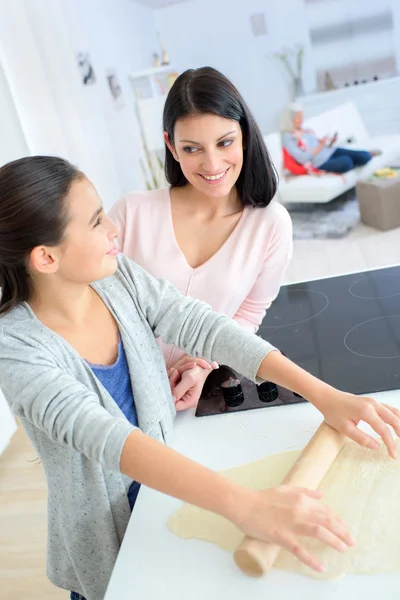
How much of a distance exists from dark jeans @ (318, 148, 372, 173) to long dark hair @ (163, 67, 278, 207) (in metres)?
3.85

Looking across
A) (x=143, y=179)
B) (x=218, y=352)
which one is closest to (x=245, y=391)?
(x=218, y=352)

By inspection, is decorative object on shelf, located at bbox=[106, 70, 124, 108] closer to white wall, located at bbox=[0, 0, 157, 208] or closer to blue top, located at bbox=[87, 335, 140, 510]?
white wall, located at bbox=[0, 0, 157, 208]

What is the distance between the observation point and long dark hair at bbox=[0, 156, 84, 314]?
91cm

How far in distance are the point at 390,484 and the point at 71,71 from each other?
398cm

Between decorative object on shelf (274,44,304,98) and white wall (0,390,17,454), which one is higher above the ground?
decorative object on shelf (274,44,304,98)

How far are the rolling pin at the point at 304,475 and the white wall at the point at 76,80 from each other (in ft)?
9.38

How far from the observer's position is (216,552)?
801 mm

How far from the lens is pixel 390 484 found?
843mm

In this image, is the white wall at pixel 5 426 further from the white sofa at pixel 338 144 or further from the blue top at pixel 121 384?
the white sofa at pixel 338 144

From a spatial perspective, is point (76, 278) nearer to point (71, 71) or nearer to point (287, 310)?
point (287, 310)

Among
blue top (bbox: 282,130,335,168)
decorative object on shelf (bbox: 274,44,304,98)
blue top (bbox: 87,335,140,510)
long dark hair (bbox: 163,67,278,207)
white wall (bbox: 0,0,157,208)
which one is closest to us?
blue top (bbox: 87,335,140,510)

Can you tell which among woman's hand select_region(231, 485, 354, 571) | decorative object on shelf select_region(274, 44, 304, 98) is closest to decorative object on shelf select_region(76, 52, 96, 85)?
decorative object on shelf select_region(274, 44, 304, 98)

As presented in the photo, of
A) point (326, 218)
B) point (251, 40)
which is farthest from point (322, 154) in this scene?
point (251, 40)

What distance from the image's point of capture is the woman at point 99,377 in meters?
0.79
